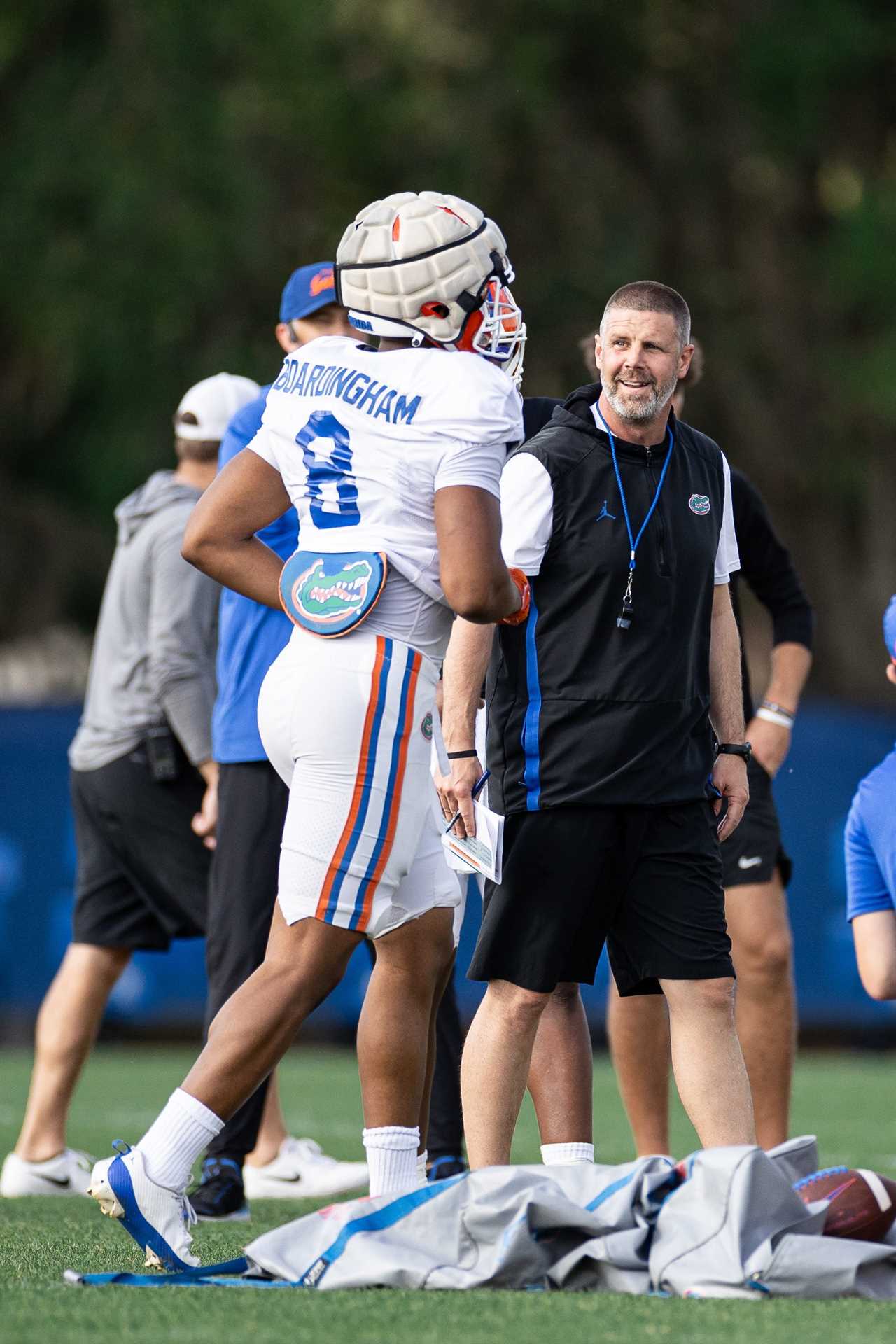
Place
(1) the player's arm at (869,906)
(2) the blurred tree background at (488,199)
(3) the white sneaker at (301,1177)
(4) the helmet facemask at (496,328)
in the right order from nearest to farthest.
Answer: (4) the helmet facemask at (496,328), (1) the player's arm at (869,906), (3) the white sneaker at (301,1177), (2) the blurred tree background at (488,199)

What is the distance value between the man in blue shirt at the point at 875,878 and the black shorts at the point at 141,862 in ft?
7.91

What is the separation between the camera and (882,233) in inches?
674

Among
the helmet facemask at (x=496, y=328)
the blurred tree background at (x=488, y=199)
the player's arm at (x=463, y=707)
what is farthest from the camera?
the blurred tree background at (x=488, y=199)

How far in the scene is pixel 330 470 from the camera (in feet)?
14.9

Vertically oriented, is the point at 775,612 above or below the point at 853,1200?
above

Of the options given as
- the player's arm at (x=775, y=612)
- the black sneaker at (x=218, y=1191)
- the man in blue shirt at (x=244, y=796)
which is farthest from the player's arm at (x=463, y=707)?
the player's arm at (x=775, y=612)

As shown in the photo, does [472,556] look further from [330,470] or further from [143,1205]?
[143,1205]

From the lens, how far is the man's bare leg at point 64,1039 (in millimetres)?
6527

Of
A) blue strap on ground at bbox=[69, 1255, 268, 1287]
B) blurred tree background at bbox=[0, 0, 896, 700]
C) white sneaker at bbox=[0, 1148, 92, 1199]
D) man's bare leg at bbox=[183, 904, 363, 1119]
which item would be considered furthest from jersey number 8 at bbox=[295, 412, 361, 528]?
blurred tree background at bbox=[0, 0, 896, 700]

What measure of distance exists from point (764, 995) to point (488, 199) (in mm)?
12666

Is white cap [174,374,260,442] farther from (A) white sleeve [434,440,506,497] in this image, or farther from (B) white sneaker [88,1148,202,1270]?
(B) white sneaker [88,1148,202,1270]

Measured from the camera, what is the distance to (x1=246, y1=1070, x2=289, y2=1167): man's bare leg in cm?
670

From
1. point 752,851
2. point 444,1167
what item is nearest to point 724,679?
point 752,851

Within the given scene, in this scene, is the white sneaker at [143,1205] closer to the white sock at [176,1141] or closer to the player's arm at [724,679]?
the white sock at [176,1141]
